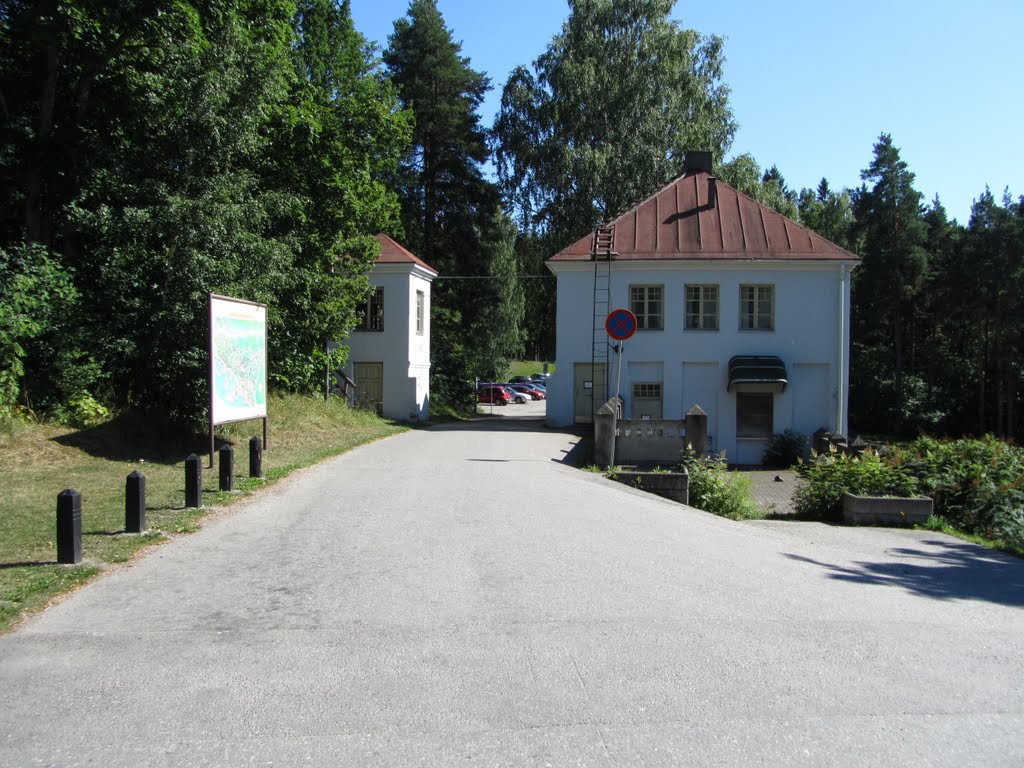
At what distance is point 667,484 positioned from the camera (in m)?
14.2

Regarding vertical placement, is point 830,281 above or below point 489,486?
above

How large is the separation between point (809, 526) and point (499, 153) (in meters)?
33.8

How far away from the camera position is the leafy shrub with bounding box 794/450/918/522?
43.9 feet

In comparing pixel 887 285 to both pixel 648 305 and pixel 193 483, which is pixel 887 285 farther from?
pixel 193 483

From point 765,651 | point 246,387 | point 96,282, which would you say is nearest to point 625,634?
point 765,651

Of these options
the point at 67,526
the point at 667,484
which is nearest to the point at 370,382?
the point at 667,484

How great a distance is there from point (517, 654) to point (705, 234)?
26.5 m

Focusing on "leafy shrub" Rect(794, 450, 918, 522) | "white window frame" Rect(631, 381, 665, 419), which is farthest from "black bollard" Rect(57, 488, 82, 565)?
"white window frame" Rect(631, 381, 665, 419)

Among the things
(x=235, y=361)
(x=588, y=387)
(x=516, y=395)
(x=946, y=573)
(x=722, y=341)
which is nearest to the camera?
(x=946, y=573)

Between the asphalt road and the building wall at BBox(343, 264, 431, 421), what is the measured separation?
911 inches

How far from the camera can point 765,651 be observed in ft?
19.2

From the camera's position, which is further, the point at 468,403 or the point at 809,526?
the point at 468,403

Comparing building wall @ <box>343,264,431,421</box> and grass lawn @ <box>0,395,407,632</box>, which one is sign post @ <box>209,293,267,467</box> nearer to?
grass lawn @ <box>0,395,407,632</box>

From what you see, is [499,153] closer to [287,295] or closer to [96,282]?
[287,295]
